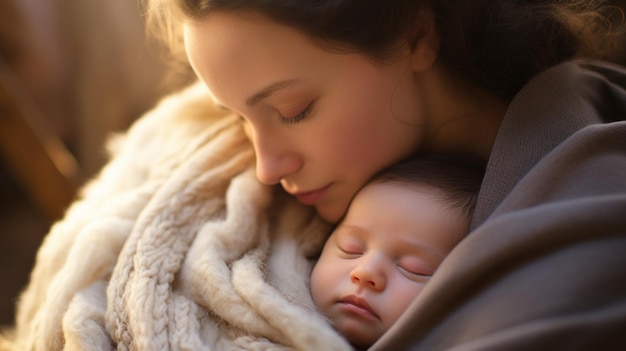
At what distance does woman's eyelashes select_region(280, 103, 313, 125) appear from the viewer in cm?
92

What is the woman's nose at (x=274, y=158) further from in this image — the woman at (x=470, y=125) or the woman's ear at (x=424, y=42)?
the woman's ear at (x=424, y=42)

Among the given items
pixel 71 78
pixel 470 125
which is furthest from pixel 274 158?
pixel 71 78

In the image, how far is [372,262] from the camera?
85 cm

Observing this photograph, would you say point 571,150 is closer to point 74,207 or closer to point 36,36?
point 74,207

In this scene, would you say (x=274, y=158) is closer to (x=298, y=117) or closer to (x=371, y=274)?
(x=298, y=117)

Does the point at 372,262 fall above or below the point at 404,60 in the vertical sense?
below

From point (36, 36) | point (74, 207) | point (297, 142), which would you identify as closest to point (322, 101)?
point (297, 142)

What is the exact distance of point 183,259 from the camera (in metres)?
0.91

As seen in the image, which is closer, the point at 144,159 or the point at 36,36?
the point at 144,159

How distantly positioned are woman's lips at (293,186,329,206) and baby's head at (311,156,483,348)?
0.06 meters

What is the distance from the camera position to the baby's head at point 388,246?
0.84 meters

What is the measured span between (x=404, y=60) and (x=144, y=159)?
19.4 inches

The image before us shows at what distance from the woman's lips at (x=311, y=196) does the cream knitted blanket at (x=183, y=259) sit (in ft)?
0.12

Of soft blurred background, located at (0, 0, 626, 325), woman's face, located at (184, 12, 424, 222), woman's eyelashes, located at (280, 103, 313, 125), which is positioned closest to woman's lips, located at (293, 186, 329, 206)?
woman's face, located at (184, 12, 424, 222)
